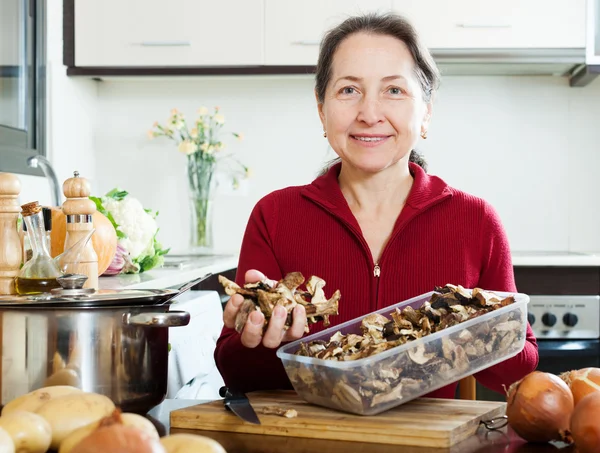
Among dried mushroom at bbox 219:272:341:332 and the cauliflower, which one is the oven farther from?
dried mushroom at bbox 219:272:341:332

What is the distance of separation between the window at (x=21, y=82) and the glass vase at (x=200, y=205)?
0.58m

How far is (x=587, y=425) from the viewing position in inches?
26.3

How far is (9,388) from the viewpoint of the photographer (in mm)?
827

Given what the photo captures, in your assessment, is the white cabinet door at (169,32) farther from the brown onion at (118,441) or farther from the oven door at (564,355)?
the brown onion at (118,441)

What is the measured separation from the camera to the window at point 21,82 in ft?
8.26

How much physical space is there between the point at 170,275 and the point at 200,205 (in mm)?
1105

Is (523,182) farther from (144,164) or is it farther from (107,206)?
(107,206)

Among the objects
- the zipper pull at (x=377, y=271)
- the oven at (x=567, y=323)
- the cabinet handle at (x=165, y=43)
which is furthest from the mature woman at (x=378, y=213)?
the cabinet handle at (x=165, y=43)

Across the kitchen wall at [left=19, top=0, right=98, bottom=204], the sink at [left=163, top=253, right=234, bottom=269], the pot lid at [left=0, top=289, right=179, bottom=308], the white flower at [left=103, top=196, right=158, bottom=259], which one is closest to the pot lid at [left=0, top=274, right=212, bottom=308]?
the pot lid at [left=0, top=289, right=179, bottom=308]

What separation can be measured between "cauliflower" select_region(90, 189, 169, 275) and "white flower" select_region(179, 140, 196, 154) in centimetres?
86

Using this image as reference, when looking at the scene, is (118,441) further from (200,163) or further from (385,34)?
(200,163)

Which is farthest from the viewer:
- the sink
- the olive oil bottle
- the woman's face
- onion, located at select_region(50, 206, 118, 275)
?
→ the sink

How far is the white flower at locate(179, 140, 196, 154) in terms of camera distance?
3060 millimetres

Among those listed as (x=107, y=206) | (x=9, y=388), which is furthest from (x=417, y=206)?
(x=107, y=206)
